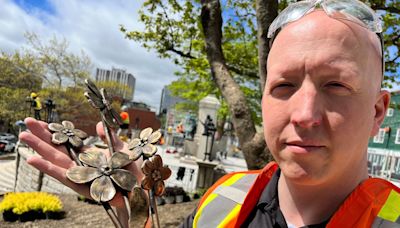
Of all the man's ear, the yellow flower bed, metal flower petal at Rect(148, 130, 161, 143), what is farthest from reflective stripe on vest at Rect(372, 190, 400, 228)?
the yellow flower bed

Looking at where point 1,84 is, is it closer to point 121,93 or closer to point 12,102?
point 12,102

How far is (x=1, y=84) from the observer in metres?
16.4

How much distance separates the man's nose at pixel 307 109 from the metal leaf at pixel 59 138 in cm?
100

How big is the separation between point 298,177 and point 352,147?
175 mm

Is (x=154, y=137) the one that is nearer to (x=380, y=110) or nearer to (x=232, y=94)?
(x=380, y=110)

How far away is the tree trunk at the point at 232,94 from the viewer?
436 cm

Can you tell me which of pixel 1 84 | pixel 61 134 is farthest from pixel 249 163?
pixel 1 84

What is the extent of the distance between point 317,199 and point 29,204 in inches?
289

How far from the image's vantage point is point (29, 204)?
22.7ft

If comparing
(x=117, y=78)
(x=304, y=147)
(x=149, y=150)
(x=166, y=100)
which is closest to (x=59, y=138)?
(x=149, y=150)

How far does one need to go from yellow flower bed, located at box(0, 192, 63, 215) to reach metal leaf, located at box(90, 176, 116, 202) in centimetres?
666

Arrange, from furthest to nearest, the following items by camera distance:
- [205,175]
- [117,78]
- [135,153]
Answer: [117,78], [205,175], [135,153]

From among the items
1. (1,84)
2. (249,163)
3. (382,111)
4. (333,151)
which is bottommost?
(249,163)

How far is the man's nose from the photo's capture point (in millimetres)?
876
